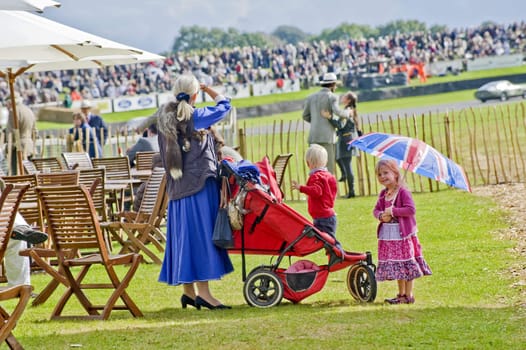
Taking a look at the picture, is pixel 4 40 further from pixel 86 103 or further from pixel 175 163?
pixel 86 103

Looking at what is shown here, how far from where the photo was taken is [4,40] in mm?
11039

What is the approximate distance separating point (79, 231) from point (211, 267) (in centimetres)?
107

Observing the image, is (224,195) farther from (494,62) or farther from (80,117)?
(494,62)

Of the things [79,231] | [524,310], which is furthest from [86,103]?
[524,310]

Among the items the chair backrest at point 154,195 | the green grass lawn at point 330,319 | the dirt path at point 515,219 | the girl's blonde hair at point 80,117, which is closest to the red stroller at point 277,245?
the green grass lawn at point 330,319

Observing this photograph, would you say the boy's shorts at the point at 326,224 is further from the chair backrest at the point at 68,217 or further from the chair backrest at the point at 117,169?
the chair backrest at the point at 117,169

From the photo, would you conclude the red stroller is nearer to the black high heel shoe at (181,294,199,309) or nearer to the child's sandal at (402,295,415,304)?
the child's sandal at (402,295,415,304)

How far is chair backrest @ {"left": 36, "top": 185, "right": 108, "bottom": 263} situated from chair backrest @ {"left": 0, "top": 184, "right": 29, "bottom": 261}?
1756 mm

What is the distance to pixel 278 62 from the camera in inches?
2928

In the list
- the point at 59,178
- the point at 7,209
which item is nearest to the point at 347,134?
the point at 59,178

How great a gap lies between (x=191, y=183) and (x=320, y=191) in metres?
1.22

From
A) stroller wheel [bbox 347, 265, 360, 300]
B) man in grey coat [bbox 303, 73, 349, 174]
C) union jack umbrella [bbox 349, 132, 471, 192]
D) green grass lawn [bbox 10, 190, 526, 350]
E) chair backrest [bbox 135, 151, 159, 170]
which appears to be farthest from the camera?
man in grey coat [bbox 303, 73, 349, 174]

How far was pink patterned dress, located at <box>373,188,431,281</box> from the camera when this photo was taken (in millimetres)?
9203

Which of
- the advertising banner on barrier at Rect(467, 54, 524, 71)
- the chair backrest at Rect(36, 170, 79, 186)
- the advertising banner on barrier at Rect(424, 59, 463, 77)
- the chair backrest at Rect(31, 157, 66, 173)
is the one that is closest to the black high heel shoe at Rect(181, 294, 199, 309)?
the chair backrest at Rect(36, 170, 79, 186)
